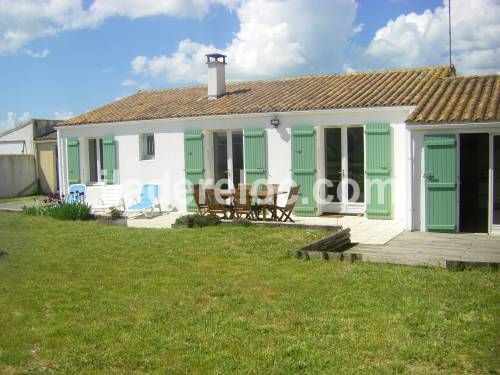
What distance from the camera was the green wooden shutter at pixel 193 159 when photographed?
15961 mm

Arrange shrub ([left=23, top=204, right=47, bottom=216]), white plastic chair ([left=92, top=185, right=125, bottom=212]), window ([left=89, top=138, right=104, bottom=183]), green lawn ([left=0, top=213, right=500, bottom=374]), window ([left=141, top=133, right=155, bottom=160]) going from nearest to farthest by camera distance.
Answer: green lawn ([left=0, top=213, right=500, bottom=374]) → shrub ([left=23, top=204, right=47, bottom=216]) → white plastic chair ([left=92, top=185, right=125, bottom=212]) → window ([left=141, top=133, right=155, bottom=160]) → window ([left=89, top=138, right=104, bottom=183])

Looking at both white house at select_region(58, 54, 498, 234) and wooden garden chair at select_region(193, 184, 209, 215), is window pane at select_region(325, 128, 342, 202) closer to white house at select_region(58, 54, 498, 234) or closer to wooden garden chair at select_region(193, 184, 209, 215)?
white house at select_region(58, 54, 498, 234)

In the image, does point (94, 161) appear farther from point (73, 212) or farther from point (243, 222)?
point (243, 222)

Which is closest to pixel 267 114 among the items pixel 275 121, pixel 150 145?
pixel 275 121

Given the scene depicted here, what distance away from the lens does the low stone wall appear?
78.8 ft

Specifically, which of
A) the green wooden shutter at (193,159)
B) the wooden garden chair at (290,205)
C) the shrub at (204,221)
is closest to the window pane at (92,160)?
the green wooden shutter at (193,159)

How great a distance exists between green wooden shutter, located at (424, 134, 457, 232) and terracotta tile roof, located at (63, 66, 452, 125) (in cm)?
185

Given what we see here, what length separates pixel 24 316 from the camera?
631 cm

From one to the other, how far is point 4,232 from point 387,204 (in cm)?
858

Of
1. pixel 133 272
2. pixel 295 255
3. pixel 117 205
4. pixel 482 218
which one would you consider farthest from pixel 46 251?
pixel 482 218

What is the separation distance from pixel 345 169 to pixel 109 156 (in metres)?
7.40

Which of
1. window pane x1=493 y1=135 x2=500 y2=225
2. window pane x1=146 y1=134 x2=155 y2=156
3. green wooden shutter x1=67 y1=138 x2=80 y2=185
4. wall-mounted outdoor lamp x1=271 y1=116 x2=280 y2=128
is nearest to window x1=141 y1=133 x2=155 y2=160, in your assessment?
window pane x1=146 y1=134 x2=155 y2=156

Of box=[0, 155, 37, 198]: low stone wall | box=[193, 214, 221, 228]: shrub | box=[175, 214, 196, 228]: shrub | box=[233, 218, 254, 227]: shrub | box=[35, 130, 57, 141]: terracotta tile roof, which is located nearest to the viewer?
→ box=[233, 218, 254, 227]: shrub

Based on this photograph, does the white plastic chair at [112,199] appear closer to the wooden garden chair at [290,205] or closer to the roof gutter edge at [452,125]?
the wooden garden chair at [290,205]
